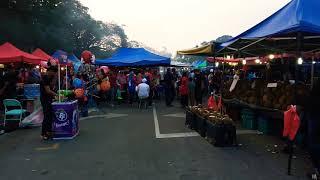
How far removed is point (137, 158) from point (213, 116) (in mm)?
2704

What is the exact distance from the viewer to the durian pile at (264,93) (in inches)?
430

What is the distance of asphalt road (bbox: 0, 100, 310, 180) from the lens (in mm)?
7723

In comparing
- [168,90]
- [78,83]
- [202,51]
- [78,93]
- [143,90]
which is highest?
[202,51]

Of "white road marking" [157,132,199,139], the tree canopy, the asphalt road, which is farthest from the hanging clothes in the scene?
the tree canopy

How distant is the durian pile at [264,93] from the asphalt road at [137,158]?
973 mm

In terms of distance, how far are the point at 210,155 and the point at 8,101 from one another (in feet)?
25.0

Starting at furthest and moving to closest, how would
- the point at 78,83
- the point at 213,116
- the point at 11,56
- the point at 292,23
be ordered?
the point at 11,56 → the point at 78,83 → the point at 213,116 → the point at 292,23

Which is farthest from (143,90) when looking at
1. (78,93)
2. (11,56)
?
(11,56)

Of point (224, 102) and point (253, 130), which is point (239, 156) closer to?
point (253, 130)

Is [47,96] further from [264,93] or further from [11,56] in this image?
[11,56]

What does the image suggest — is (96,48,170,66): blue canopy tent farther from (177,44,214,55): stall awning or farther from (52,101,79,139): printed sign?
(52,101,79,139): printed sign

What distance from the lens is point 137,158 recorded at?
356 inches

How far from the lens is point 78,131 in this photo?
12867mm

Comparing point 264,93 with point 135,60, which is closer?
point 264,93
